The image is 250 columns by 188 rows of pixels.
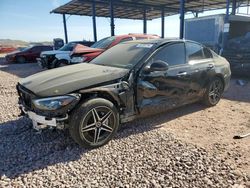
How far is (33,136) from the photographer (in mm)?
3719

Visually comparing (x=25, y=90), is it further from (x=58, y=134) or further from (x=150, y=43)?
(x=150, y=43)

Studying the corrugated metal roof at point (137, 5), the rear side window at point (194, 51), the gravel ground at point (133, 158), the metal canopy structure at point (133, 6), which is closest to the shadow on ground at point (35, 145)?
the gravel ground at point (133, 158)

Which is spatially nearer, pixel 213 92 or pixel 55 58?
pixel 213 92

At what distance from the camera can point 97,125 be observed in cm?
331

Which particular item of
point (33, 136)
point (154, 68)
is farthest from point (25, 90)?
point (154, 68)

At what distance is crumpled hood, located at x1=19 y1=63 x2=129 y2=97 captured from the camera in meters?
3.10

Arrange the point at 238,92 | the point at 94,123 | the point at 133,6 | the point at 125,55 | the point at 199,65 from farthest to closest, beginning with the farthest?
the point at 133,6 < the point at 238,92 < the point at 199,65 < the point at 125,55 < the point at 94,123

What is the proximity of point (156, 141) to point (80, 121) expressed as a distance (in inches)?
47.6

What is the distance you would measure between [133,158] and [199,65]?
8.57 feet

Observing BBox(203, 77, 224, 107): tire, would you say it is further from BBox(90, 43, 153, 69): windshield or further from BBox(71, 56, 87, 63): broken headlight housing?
BBox(71, 56, 87, 63): broken headlight housing

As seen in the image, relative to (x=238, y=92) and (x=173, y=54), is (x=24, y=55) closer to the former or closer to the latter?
(x=238, y=92)

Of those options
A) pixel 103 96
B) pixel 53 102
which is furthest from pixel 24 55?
pixel 53 102

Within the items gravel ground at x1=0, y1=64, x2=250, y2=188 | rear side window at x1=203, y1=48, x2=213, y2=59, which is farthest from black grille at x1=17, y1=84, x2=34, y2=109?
rear side window at x1=203, y1=48, x2=213, y2=59

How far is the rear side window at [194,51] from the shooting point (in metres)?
4.63
